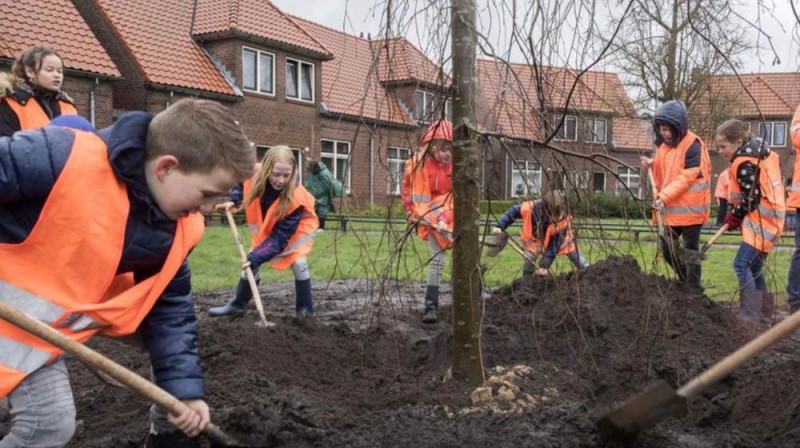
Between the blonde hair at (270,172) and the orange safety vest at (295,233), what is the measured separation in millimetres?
50

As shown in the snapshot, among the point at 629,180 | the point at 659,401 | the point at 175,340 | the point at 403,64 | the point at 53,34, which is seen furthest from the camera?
the point at 53,34

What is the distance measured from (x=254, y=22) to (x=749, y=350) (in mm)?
21286

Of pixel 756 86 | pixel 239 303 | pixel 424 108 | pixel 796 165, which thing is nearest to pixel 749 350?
pixel 756 86

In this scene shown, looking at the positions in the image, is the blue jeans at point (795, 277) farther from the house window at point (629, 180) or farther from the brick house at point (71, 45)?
the brick house at point (71, 45)

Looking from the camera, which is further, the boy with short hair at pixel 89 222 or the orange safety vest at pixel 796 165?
the orange safety vest at pixel 796 165

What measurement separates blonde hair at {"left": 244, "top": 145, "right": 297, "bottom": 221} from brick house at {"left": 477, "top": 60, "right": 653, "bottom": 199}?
10.2ft

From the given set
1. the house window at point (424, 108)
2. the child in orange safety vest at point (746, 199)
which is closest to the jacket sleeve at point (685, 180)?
the child in orange safety vest at point (746, 199)

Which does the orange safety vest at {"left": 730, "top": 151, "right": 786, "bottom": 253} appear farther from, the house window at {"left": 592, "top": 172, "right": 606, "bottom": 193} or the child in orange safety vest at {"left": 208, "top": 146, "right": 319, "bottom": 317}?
the child in orange safety vest at {"left": 208, "top": 146, "right": 319, "bottom": 317}

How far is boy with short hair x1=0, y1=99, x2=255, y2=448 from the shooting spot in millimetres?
2389

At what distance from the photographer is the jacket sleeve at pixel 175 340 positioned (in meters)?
2.81

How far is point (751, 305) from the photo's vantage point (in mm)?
6191

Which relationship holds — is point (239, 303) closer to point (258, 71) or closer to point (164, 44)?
point (164, 44)

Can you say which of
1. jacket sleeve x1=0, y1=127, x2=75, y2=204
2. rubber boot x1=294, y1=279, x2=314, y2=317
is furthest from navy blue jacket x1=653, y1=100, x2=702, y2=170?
jacket sleeve x1=0, y1=127, x2=75, y2=204

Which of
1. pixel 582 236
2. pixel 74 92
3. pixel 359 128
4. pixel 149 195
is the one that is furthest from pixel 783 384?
pixel 74 92
